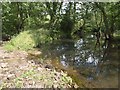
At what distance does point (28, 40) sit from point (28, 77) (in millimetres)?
8166

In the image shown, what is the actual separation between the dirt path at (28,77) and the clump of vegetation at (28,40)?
162 inches

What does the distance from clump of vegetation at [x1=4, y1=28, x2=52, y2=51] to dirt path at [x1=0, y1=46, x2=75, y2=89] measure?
411cm

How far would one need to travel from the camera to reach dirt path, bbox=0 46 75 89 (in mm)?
8969

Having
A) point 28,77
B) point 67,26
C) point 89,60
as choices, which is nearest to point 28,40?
point 89,60

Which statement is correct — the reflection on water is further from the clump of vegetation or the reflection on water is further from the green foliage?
the green foliage

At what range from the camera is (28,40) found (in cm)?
1764

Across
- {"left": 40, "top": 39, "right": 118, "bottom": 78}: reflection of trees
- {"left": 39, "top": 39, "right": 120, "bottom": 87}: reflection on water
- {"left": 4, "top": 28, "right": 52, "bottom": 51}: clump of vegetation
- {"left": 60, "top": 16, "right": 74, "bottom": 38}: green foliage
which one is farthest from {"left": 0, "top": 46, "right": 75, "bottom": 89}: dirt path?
{"left": 60, "top": 16, "right": 74, "bottom": 38}: green foliage

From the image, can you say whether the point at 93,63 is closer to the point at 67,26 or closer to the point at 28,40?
the point at 28,40

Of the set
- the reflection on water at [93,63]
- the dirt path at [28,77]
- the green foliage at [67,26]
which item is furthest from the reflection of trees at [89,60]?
the green foliage at [67,26]

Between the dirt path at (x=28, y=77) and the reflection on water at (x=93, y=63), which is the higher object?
the dirt path at (x=28, y=77)

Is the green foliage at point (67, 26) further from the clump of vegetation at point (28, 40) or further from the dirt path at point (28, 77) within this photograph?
the dirt path at point (28, 77)

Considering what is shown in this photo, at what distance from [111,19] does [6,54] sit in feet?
35.6

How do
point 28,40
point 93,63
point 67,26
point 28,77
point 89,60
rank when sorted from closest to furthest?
point 28,77 → point 93,63 → point 89,60 → point 28,40 → point 67,26

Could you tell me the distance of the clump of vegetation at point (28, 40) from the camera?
16578 mm
